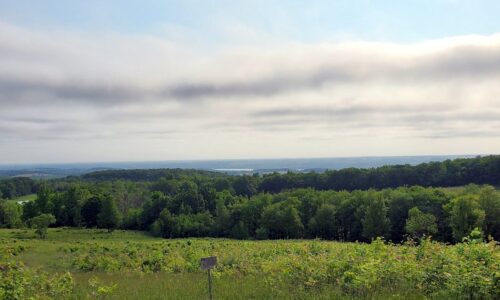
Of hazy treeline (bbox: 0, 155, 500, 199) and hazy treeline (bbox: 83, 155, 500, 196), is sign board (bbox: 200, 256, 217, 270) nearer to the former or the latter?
hazy treeline (bbox: 83, 155, 500, 196)

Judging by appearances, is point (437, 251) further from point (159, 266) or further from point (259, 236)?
point (259, 236)

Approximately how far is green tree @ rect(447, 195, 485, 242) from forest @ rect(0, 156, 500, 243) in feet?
0.41

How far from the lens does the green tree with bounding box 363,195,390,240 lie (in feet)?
216

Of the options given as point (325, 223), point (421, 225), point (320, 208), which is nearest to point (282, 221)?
point (320, 208)

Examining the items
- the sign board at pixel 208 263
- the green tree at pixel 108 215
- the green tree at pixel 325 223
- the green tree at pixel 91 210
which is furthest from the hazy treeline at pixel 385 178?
the sign board at pixel 208 263

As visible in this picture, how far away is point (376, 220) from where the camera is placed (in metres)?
66.6

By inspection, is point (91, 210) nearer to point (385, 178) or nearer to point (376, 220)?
point (376, 220)

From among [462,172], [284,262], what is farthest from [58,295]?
[462,172]

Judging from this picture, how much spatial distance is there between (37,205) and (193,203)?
1475 inches

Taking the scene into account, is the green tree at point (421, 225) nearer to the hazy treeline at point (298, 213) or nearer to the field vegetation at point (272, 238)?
the hazy treeline at point (298, 213)

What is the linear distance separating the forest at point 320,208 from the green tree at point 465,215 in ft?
0.41

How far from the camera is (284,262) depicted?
11.7 meters

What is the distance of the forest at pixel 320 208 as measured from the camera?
2413 inches

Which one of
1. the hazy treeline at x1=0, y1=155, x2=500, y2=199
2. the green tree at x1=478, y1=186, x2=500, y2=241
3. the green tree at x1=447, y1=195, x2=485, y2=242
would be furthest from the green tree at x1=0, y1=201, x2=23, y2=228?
the green tree at x1=478, y1=186, x2=500, y2=241
